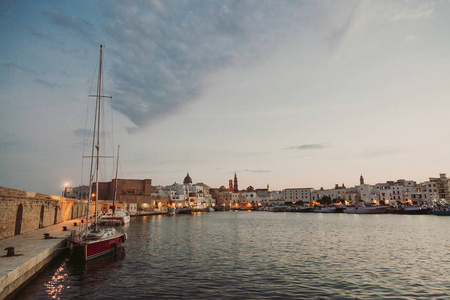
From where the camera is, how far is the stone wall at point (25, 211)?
72.3 feet

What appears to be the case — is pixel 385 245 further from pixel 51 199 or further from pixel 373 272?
pixel 51 199

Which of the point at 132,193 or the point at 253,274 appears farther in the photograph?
the point at 132,193

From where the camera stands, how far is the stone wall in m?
22.0

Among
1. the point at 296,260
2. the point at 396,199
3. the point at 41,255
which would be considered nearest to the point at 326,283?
the point at 296,260

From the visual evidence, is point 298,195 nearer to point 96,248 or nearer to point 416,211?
point 416,211

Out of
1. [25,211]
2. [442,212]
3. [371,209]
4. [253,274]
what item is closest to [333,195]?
[371,209]

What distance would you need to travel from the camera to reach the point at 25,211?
1056 inches

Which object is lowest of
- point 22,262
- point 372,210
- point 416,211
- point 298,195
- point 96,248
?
point 416,211

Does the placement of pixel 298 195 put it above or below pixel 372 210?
above

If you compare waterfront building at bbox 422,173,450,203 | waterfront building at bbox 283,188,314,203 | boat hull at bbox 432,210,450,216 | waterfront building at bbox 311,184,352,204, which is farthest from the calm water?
waterfront building at bbox 283,188,314,203

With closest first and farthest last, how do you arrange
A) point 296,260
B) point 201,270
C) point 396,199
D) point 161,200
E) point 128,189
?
point 201,270
point 296,260
point 128,189
point 161,200
point 396,199

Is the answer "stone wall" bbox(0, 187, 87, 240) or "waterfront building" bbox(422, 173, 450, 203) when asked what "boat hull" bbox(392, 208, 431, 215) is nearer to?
"waterfront building" bbox(422, 173, 450, 203)

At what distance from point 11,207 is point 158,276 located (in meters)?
14.8

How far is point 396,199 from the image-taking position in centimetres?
13862
